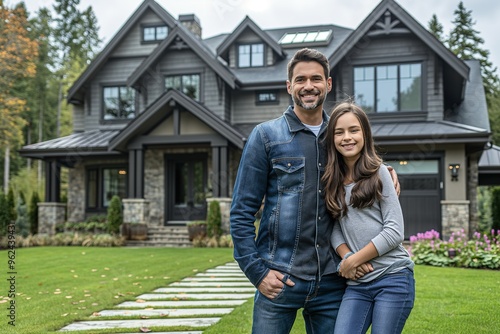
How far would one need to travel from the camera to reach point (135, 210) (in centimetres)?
1589

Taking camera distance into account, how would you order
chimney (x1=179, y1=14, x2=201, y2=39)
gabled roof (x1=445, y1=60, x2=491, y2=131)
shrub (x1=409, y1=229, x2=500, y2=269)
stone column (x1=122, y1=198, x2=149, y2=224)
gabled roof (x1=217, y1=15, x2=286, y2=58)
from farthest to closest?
chimney (x1=179, y1=14, x2=201, y2=39), gabled roof (x1=217, y1=15, x2=286, y2=58), gabled roof (x1=445, y1=60, x2=491, y2=131), stone column (x1=122, y1=198, x2=149, y2=224), shrub (x1=409, y1=229, x2=500, y2=269)

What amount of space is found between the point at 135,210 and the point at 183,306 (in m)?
10.2

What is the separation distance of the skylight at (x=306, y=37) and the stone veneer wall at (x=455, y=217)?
7.57 metres

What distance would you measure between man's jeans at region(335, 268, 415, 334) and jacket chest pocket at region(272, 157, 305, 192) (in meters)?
0.55

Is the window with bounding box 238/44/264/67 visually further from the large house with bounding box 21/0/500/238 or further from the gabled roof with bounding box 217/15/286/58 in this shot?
the gabled roof with bounding box 217/15/286/58

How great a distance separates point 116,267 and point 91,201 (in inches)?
357

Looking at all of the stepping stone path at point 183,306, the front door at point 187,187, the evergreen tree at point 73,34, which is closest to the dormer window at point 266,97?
the front door at point 187,187

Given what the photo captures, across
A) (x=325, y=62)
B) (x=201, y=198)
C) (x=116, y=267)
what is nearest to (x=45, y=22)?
(x=201, y=198)

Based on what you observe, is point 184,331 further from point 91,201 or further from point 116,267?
point 91,201

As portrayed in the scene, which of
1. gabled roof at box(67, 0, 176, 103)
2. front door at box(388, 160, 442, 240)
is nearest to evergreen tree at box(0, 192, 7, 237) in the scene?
gabled roof at box(67, 0, 176, 103)

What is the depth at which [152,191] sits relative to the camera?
17156mm

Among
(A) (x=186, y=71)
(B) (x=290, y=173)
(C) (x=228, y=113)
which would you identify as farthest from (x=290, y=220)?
(A) (x=186, y=71)

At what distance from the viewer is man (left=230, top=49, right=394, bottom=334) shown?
257 centimetres

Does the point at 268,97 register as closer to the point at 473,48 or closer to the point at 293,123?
the point at 293,123
